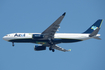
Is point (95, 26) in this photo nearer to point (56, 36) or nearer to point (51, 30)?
point (56, 36)

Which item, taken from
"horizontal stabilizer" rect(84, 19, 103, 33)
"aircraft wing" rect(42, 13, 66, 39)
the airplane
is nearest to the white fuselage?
the airplane

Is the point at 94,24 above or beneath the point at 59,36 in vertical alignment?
above

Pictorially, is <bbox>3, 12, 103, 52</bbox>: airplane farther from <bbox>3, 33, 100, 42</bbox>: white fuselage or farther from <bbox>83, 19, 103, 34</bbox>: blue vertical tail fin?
<bbox>83, 19, 103, 34</bbox>: blue vertical tail fin

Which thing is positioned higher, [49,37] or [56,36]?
[56,36]

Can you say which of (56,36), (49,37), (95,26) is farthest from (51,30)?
(95,26)

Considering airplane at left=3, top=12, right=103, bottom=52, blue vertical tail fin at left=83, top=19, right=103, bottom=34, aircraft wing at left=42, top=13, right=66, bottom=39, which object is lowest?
airplane at left=3, top=12, right=103, bottom=52

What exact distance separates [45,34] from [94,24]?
57.8 ft

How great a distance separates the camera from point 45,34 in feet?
192

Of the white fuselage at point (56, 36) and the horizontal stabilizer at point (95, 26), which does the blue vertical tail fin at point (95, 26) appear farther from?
the white fuselage at point (56, 36)

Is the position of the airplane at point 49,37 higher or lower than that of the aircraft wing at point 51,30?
lower

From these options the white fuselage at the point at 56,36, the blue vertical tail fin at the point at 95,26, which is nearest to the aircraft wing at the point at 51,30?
the white fuselage at the point at 56,36

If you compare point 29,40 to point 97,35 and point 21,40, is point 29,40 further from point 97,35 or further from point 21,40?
point 97,35

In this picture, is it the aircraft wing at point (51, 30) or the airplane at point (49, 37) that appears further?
the airplane at point (49, 37)

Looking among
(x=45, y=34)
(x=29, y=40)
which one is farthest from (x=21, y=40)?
(x=45, y=34)
